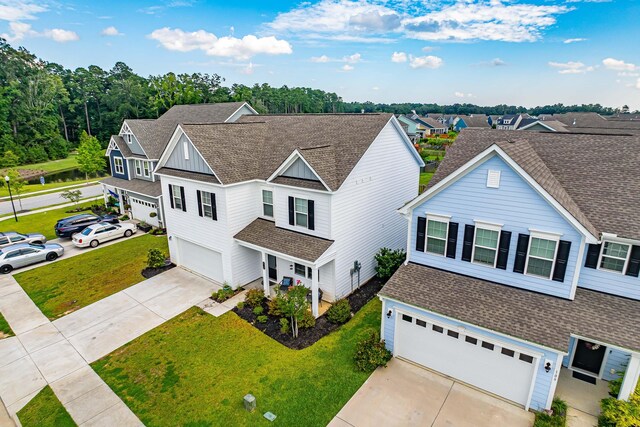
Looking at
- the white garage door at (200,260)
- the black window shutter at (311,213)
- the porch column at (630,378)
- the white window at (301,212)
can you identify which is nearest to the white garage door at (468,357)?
the porch column at (630,378)

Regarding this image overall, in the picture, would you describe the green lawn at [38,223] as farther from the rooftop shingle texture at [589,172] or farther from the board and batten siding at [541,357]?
the rooftop shingle texture at [589,172]

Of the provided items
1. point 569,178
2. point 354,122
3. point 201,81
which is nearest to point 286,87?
point 201,81

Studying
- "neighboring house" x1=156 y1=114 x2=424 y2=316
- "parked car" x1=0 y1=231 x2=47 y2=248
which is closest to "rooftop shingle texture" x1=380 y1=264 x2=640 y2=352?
"neighboring house" x1=156 y1=114 x2=424 y2=316

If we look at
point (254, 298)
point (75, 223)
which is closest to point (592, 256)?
point (254, 298)

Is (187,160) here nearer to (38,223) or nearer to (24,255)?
(24,255)

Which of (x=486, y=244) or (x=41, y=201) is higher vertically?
(x=486, y=244)

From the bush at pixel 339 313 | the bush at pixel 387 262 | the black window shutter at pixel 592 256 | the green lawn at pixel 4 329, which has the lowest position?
the green lawn at pixel 4 329

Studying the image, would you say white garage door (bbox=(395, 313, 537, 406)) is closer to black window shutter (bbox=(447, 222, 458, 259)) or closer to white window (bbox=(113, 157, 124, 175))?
black window shutter (bbox=(447, 222, 458, 259))
